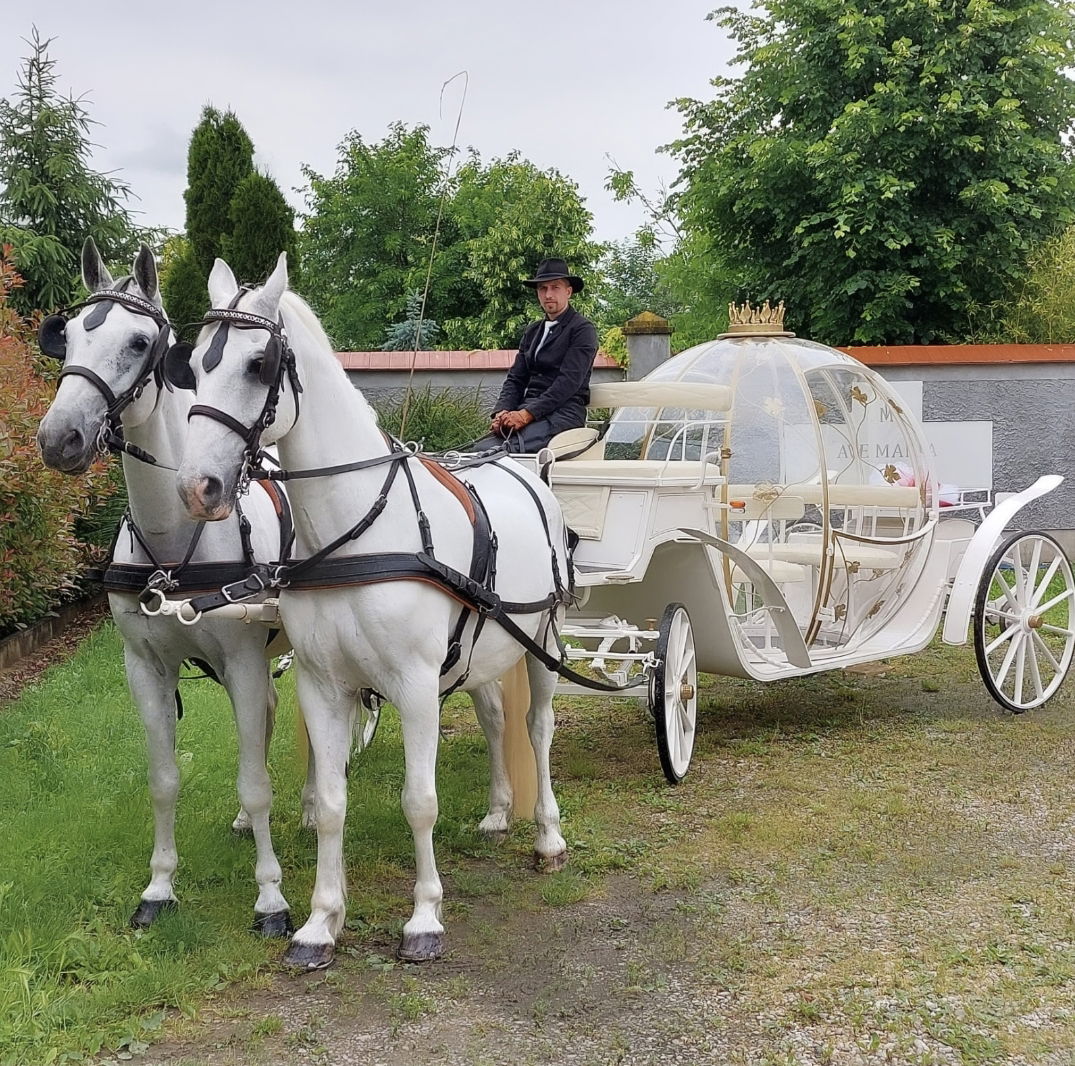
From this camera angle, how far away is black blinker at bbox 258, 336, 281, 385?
2934mm

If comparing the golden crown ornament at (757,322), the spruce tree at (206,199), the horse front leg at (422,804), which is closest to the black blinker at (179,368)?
the horse front leg at (422,804)

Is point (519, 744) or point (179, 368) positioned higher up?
point (179, 368)

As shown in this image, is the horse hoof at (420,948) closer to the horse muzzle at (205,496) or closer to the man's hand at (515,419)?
the horse muzzle at (205,496)

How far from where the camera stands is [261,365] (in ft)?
9.67

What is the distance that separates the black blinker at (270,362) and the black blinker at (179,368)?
0.37 meters

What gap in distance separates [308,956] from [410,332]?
14984mm

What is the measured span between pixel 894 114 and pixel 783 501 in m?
8.64

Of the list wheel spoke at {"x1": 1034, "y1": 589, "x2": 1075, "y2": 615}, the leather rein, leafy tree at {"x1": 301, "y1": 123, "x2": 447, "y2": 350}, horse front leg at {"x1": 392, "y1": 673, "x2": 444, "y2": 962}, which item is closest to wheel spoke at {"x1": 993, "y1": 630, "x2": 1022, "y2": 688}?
wheel spoke at {"x1": 1034, "y1": 589, "x2": 1075, "y2": 615}

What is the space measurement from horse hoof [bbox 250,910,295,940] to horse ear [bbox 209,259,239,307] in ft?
6.41

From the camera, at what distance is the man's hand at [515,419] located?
5.16 metres

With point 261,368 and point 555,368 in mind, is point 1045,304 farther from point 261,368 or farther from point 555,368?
point 261,368

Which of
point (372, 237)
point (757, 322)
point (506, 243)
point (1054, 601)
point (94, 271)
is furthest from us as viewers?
point (372, 237)

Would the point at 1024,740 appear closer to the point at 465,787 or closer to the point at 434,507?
the point at 465,787

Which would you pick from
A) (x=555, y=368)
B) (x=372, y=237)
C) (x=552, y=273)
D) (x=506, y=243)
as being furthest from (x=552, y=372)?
(x=372, y=237)
